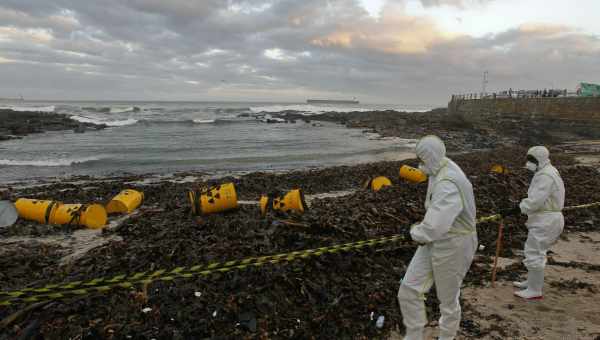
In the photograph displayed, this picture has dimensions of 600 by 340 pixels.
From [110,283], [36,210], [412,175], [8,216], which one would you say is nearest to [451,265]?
[110,283]

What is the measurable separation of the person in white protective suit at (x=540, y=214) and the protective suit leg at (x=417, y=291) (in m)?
2.07

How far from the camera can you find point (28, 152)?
67.6ft

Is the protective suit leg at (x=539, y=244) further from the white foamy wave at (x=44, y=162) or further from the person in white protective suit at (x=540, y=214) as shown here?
the white foamy wave at (x=44, y=162)

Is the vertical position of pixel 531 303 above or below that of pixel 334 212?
below

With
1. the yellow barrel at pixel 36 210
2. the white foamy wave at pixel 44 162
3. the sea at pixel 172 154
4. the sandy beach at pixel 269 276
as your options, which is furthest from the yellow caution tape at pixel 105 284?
the white foamy wave at pixel 44 162

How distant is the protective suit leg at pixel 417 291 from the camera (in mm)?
3318

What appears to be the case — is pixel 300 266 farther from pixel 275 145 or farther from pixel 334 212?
pixel 275 145

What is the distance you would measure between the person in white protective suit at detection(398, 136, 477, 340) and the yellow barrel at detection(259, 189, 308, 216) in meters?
3.75

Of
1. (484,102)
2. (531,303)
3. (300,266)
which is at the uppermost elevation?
(484,102)

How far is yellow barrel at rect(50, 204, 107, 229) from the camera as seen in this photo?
7207 mm

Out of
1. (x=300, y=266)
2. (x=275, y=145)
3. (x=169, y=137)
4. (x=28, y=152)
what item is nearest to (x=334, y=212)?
(x=300, y=266)

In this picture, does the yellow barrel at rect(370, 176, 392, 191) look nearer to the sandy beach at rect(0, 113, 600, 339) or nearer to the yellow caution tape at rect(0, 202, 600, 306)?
the sandy beach at rect(0, 113, 600, 339)

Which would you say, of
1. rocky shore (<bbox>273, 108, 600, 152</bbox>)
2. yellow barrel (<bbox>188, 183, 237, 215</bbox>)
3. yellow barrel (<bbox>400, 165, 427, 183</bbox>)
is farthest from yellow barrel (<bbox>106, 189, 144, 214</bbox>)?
rocky shore (<bbox>273, 108, 600, 152</bbox>)

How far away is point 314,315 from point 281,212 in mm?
2933
